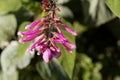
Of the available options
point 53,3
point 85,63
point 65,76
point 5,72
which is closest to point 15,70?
point 5,72

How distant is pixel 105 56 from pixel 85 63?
0.28 meters

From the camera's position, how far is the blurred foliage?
222 centimetres

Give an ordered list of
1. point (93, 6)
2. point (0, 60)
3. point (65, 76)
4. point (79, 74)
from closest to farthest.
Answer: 1. point (65, 76)
2. point (93, 6)
3. point (0, 60)
4. point (79, 74)

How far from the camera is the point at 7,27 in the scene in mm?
2494

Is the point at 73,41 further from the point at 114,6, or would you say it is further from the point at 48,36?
the point at 48,36

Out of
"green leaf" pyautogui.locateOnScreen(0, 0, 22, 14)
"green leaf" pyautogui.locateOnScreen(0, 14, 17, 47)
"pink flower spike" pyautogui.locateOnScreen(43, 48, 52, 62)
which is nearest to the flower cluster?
"pink flower spike" pyautogui.locateOnScreen(43, 48, 52, 62)

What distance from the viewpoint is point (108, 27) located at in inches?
121

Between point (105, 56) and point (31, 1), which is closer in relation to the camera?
point (31, 1)

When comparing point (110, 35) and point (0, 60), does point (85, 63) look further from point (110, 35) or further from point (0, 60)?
point (0, 60)

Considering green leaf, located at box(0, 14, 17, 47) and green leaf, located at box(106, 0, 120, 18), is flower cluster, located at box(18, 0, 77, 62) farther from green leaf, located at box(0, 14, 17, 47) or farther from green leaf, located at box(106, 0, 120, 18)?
green leaf, located at box(0, 14, 17, 47)

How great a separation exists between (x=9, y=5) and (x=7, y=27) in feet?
0.70

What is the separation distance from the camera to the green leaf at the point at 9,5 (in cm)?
231

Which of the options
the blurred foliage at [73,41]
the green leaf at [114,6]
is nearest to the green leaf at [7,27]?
the blurred foliage at [73,41]

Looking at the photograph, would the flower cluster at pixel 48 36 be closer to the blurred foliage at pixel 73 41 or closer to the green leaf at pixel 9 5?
the blurred foliage at pixel 73 41
